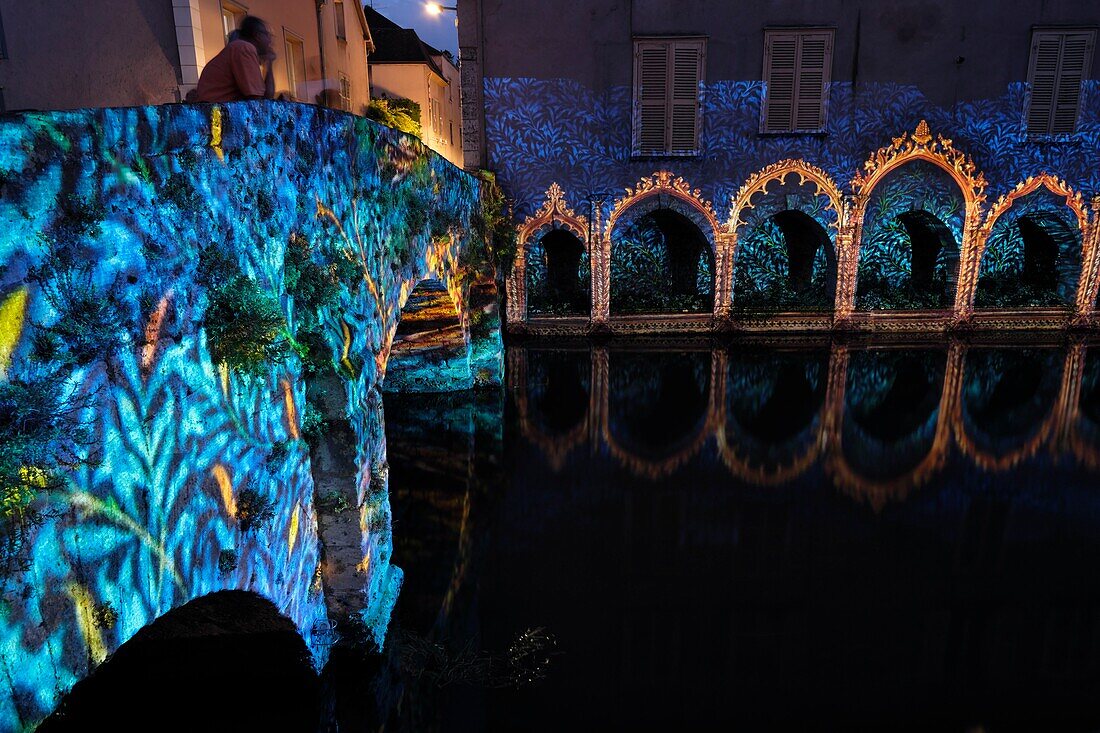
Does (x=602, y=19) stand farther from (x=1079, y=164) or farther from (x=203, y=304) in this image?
(x=203, y=304)

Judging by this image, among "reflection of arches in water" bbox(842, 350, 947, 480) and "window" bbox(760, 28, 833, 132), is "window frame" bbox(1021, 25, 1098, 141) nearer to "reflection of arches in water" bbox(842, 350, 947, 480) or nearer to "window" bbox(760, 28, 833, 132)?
"window" bbox(760, 28, 833, 132)

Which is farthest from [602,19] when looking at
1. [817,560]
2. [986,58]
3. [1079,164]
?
[817,560]

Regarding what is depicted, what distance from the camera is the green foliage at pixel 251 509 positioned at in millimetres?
3650

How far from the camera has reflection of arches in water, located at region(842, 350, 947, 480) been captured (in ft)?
30.3

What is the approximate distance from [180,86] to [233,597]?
6.65 metres

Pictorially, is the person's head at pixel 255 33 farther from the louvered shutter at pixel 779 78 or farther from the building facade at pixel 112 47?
the louvered shutter at pixel 779 78

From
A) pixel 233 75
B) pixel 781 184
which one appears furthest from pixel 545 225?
pixel 233 75

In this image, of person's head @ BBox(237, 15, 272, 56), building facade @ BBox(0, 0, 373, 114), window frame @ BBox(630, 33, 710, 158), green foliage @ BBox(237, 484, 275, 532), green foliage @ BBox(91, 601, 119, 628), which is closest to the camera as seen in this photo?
green foliage @ BBox(91, 601, 119, 628)

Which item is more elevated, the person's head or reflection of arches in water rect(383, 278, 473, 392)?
the person's head

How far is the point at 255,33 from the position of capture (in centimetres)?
484

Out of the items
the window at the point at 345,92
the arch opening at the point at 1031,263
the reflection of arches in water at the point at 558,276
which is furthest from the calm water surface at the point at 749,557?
the window at the point at 345,92

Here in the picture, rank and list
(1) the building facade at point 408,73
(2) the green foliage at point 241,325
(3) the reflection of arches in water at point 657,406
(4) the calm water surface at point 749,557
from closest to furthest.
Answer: (2) the green foliage at point 241,325, (4) the calm water surface at point 749,557, (3) the reflection of arches in water at point 657,406, (1) the building facade at point 408,73

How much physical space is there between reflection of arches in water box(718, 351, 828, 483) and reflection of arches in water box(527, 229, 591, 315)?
432 centimetres

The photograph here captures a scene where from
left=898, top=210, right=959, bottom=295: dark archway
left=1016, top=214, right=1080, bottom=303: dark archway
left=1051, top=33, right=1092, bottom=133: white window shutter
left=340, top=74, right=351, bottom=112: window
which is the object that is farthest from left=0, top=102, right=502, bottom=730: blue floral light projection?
left=1016, top=214, right=1080, bottom=303: dark archway
